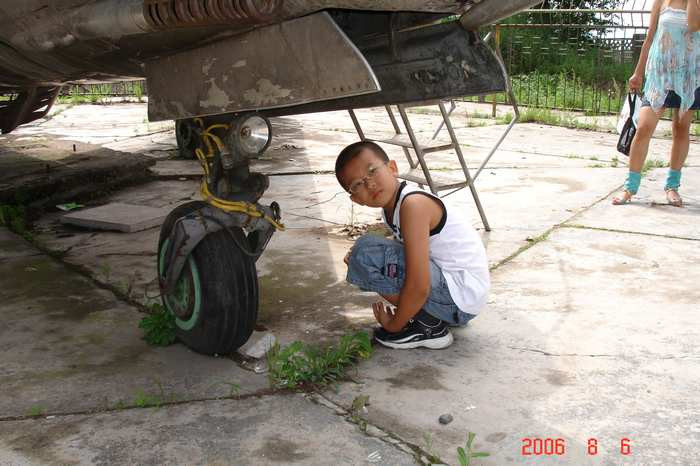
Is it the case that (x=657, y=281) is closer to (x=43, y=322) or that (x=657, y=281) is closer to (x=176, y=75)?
(x=176, y=75)

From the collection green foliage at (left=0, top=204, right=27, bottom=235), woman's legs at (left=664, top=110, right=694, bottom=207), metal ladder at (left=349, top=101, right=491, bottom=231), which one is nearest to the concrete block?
metal ladder at (left=349, top=101, right=491, bottom=231)

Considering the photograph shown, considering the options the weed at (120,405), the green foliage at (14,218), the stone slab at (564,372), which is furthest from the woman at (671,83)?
the green foliage at (14,218)

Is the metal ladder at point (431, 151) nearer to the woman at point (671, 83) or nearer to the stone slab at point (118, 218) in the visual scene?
the woman at point (671, 83)

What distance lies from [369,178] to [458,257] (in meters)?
0.50

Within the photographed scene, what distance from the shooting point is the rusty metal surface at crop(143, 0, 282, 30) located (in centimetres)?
227

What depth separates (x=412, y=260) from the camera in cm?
285

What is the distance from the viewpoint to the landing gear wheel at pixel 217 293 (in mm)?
2799

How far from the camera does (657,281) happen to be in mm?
3711

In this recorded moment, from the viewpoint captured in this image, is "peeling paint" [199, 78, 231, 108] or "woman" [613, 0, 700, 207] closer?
"peeling paint" [199, 78, 231, 108]

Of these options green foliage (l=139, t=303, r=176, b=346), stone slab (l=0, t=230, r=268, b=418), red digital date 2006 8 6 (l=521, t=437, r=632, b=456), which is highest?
green foliage (l=139, t=303, r=176, b=346)

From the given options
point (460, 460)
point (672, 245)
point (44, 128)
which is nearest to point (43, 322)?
point (460, 460)

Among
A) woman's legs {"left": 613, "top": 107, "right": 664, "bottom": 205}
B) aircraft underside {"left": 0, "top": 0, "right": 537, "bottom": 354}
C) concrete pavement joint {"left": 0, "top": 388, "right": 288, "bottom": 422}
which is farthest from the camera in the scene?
woman's legs {"left": 613, "top": 107, "right": 664, "bottom": 205}

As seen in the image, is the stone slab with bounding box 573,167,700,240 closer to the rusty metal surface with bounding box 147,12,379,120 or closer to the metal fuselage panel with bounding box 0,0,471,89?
the metal fuselage panel with bounding box 0,0,471,89

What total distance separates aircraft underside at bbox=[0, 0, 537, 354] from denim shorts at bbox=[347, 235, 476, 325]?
0.39 metres
